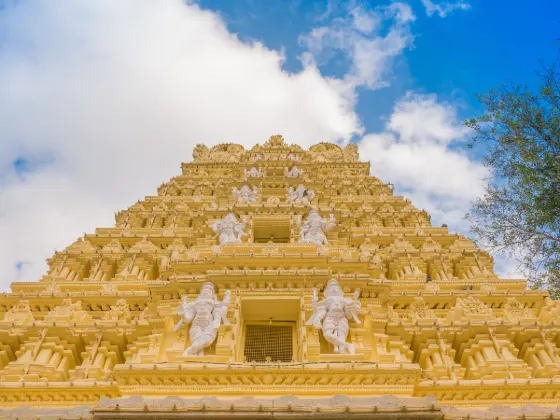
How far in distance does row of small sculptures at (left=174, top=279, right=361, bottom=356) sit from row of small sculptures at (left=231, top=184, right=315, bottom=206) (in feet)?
42.0

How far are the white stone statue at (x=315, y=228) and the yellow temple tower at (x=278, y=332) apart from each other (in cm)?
6

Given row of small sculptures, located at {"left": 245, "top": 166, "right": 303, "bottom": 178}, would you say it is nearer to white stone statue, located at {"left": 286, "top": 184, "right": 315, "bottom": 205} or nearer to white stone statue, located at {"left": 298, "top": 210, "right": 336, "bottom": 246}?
white stone statue, located at {"left": 286, "top": 184, "right": 315, "bottom": 205}

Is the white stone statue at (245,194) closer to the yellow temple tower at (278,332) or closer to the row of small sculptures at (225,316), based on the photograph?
the yellow temple tower at (278,332)

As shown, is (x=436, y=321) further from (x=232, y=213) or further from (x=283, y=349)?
(x=232, y=213)

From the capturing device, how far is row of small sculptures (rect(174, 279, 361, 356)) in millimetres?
15570

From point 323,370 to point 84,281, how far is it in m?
13.5

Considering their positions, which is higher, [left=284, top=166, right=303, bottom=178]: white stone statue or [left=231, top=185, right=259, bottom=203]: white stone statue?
[left=284, top=166, right=303, bottom=178]: white stone statue

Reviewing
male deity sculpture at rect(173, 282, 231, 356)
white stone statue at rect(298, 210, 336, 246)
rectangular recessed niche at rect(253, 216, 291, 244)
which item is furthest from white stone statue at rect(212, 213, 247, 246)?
male deity sculpture at rect(173, 282, 231, 356)

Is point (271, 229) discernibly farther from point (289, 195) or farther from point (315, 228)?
point (289, 195)

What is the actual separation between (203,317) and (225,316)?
0.65 m

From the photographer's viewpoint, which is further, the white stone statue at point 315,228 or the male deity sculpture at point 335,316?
the white stone statue at point 315,228

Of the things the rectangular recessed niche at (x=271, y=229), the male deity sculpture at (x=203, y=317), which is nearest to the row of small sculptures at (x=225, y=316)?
the male deity sculpture at (x=203, y=317)

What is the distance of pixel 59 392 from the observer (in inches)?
577

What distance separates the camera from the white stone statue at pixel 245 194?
3073cm
